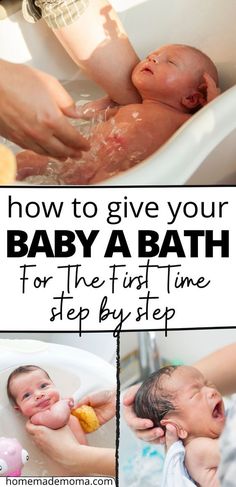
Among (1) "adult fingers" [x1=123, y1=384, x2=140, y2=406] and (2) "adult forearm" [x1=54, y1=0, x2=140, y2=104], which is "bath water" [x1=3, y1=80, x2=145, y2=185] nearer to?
(2) "adult forearm" [x1=54, y1=0, x2=140, y2=104]

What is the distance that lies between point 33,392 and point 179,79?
47 cm

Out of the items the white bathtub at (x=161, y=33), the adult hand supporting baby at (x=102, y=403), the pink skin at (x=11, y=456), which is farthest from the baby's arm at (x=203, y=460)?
the white bathtub at (x=161, y=33)

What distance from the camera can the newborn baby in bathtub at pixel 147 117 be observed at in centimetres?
94

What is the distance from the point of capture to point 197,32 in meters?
1.12

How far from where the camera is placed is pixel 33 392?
91 centimetres

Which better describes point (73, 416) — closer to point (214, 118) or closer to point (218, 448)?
point (218, 448)

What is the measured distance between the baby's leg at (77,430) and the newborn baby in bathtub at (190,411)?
0.07 meters

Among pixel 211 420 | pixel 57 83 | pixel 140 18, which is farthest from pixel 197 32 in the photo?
pixel 211 420

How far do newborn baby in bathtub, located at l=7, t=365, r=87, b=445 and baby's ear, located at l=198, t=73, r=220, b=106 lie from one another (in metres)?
0.42

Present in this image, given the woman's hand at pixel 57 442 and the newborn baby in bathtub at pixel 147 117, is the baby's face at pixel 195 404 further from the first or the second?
the newborn baby in bathtub at pixel 147 117

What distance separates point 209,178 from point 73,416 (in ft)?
1.11

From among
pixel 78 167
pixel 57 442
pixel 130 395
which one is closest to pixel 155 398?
pixel 130 395

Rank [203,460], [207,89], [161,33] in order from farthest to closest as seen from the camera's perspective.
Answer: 1. [161,33]
2. [207,89]
3. [203,460]

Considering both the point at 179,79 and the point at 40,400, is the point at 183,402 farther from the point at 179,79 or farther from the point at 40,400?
the point at 179,79
